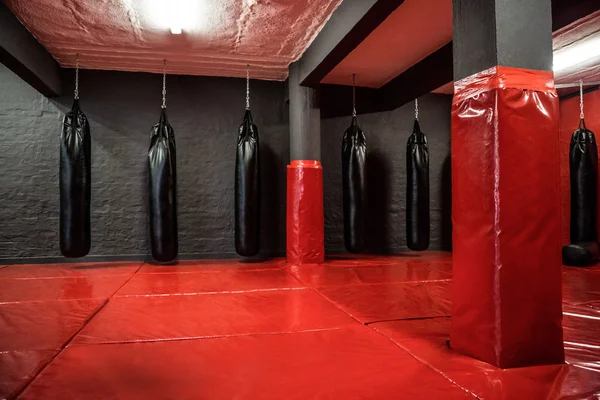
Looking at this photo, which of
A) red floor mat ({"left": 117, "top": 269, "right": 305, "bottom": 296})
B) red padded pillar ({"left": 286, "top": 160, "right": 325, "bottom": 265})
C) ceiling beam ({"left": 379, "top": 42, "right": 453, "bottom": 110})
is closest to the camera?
red floor mat ({"left": 117, "top": 269, "right": 305, "bottom": 296})

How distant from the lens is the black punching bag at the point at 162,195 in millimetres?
5023

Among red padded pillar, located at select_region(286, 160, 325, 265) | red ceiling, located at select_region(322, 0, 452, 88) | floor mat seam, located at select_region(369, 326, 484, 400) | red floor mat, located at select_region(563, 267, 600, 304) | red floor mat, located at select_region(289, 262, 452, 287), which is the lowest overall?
red floor mat, located at select_region(563, 267, 600, 304)

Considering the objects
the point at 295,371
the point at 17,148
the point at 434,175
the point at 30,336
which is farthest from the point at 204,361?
the point at 434,175

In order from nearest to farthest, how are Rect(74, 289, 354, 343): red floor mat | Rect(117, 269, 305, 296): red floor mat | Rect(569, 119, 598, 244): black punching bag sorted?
Rect(74, 289, 354, 343): red floor mat, Rect(117, 269, 305, 296): red floor mat, Rect(569, 119, 598, 244): black punching bag

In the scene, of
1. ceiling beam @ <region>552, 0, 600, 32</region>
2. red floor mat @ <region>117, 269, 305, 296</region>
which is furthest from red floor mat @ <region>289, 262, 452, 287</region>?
ceiling beam @ <region>552, 0, 600, 32</region>

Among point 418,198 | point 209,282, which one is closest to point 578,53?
point 418,198

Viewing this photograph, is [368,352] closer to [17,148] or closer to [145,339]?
[145,339]

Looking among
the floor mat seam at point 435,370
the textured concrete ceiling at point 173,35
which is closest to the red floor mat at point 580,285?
the floor mat seam at point 435,370

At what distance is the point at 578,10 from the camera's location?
3.59 m

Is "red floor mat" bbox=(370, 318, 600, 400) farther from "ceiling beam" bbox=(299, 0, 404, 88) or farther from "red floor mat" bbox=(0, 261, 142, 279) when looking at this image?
"red floor mat" bbox=(0, 261, 142, 279)

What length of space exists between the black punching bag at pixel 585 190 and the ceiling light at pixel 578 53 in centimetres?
103

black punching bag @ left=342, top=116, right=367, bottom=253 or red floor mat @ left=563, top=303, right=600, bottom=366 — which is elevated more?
black punching bag @ left=342, top=116, right=367, bottom=253

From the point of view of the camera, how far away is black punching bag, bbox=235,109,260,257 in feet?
17.5

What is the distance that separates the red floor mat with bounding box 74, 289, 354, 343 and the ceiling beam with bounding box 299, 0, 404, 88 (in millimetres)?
2532
